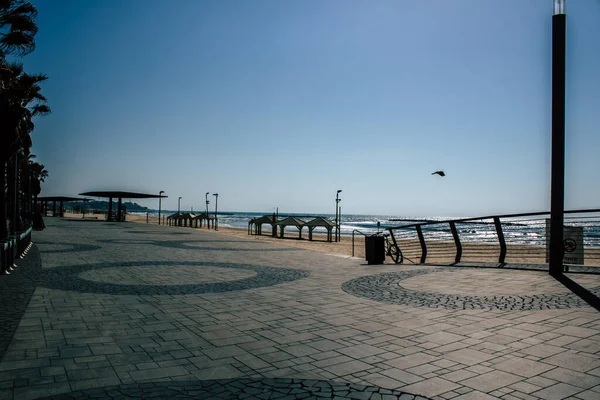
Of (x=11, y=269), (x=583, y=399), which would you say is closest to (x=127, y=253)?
(x=11, y=269)

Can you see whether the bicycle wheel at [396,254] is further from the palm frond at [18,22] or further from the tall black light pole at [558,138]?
the palm frond at [18,22]

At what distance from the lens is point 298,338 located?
432cm

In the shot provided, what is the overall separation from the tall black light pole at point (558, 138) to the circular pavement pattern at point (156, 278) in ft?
16.0

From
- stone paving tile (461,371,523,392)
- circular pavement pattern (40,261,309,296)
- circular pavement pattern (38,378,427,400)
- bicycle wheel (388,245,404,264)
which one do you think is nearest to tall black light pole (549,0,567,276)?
circular pavement pattern (40,261,309,296)

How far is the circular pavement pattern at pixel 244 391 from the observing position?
9.53 ft

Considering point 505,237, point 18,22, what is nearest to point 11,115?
point 18,22

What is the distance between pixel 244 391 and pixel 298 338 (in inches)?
54.0

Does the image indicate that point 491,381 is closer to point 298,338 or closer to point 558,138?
point 298,338

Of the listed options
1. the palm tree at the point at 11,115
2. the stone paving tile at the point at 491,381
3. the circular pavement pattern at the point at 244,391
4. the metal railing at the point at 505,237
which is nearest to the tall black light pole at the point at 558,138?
the metal railing at the point at 505,237

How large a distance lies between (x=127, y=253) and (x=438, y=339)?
37.2ft

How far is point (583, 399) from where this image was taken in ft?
9.22

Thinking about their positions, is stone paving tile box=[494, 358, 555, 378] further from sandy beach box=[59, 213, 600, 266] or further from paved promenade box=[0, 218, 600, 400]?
sandy beach box=[59, 213, 600, 266]

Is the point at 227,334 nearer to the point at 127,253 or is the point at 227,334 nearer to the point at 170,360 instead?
the point at 170,360

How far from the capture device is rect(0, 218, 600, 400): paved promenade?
10.1 ft
